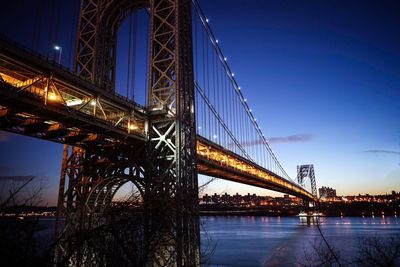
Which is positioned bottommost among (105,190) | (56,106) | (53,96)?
(105,190)

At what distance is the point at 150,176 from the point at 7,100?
282 inches

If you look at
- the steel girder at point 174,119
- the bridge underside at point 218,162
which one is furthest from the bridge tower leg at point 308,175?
the steel girder at point 174,119

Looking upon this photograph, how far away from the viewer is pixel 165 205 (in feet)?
18.0

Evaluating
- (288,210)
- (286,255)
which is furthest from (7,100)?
(288,210)

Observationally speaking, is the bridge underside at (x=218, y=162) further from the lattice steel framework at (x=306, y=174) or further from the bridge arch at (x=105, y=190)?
the lattice steel framework at (x=306, y=174)

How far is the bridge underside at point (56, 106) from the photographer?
10406mm

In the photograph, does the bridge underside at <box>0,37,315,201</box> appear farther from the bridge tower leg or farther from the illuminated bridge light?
the bridge tower leg

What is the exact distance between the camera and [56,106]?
37.0 feet

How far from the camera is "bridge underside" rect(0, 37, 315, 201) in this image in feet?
34.1

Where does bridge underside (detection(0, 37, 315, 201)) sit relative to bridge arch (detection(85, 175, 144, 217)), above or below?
above

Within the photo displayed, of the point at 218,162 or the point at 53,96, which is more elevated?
the point at 53,96

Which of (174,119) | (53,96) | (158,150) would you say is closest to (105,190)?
(158,150)

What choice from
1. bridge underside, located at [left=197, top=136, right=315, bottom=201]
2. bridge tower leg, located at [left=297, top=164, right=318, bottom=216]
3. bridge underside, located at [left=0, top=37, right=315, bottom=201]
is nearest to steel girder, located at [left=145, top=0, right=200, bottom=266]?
bridge underside, located at [left=0, top=37, right=315, bottom=201]

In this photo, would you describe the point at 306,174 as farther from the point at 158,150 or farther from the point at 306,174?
the point at 158,150
